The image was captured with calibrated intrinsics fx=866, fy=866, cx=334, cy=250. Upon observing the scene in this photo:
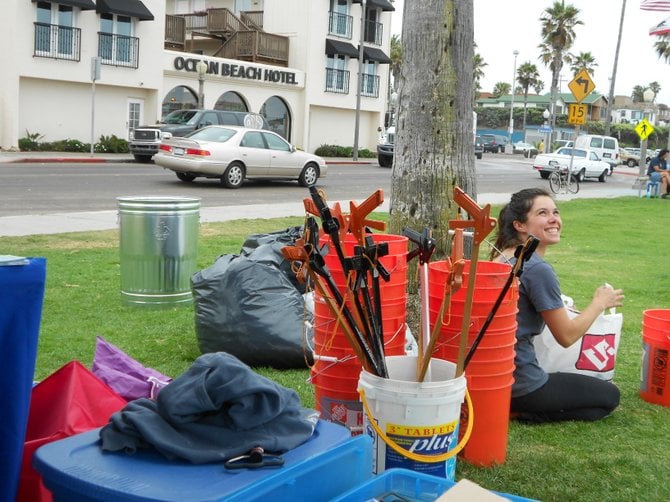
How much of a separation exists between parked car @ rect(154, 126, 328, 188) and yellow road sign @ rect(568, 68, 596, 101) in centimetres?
678

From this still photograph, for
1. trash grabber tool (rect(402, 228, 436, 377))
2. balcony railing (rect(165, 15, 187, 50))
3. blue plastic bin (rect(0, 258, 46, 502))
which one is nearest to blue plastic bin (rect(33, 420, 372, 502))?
blue plastic bin (rect(0, 258, 46, 502))

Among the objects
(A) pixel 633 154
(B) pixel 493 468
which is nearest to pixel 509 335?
(B) pixel 493 468

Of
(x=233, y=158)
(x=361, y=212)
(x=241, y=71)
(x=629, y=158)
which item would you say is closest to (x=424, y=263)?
(x=361, y=212)

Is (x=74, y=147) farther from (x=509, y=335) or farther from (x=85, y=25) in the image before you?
(x=509, y=335)

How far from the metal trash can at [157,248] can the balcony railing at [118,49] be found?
94.7ft

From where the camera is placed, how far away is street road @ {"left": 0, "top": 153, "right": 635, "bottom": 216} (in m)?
15.1

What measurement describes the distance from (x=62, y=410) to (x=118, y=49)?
3383 cm

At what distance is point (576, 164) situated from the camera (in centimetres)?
3541

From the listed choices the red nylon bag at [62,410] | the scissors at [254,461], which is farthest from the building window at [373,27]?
the scissors at [254,461]

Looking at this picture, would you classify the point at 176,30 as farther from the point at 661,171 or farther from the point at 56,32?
the point at 661,171

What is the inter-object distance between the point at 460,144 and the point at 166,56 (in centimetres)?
3239

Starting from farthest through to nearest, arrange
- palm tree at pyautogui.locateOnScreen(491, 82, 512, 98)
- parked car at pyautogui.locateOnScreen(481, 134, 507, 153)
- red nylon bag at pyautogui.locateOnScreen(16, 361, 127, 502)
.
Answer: palm tree at pyautogui.locateOnScreen(491, 82, 512, 98) < parked car at pyautogui.locateOnScreen(481, 134, 507, 153) < red nylon bag at pyautogui.locateOnScreen(16, 361, 127, 502)

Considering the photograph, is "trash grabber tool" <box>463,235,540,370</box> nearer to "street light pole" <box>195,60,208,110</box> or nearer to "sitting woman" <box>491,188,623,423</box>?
"sitting woman" <box>491,188,623,423</box>

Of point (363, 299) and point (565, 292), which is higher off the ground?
point (363, 299)
